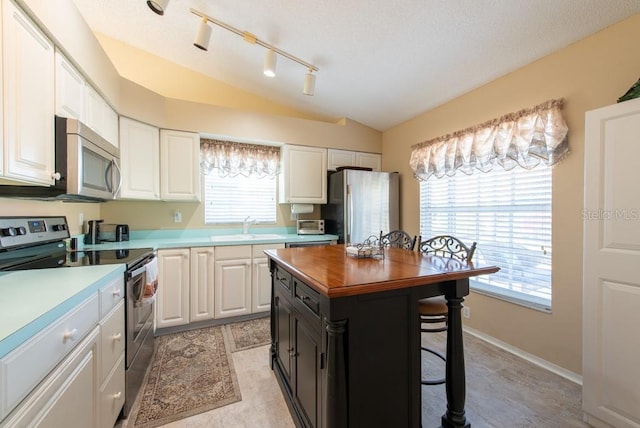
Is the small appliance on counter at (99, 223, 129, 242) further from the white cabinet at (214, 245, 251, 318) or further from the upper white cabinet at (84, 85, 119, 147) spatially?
the white cabinet at (214, 245, 251, 318)

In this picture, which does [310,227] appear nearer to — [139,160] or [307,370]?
[139,160]

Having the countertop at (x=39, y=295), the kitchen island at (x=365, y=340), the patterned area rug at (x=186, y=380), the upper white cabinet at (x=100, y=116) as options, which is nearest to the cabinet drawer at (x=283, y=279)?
the kitchen island at (x=365, y=340)

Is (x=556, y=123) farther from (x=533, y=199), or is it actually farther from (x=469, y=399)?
(x=469, y=399)

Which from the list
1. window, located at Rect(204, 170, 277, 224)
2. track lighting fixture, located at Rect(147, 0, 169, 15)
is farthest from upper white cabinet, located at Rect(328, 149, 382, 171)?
track lighting fixture, located at Rect(147, 0, 169, 15)

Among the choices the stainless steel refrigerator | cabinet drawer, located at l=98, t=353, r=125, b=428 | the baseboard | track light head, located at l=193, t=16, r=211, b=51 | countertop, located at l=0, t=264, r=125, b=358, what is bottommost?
the baseboard

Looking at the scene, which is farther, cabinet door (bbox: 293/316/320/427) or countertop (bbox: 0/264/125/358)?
cabinet door (bbox: 293/316/320/427)

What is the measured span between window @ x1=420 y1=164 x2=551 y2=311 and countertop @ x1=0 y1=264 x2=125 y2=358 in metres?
2.99

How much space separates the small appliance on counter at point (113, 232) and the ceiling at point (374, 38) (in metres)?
2.01

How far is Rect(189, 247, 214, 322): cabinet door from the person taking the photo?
2.73 meters

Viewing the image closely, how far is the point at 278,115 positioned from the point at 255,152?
0.59 metres

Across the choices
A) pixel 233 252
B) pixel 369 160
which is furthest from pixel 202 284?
pixel 369 160

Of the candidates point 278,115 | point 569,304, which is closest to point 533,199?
point 569,304

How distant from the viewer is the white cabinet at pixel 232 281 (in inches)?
112

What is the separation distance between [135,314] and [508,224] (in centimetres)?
312
